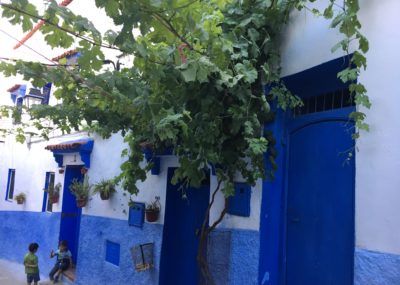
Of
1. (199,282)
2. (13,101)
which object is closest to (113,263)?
(199,282)

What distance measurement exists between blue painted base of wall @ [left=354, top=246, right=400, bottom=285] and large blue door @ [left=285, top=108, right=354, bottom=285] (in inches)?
14.3

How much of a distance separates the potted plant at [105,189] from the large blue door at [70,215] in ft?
7.42

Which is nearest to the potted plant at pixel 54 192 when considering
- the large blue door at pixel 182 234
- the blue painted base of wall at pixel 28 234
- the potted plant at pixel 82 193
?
the blue painted base of wall at pixel 28 234

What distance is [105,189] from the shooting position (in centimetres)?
714

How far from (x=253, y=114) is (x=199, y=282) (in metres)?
2.67

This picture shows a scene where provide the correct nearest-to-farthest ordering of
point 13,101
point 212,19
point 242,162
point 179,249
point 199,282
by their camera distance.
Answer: point 212,19 < point 242,162 < point 199,282 < point 179,249 < point 13,101

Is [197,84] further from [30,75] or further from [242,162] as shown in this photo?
[30,75]

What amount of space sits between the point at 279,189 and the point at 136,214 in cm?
289

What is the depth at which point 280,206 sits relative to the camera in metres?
4.31

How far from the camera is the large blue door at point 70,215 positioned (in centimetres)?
939

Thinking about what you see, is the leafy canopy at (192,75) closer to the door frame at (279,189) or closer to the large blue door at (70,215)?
the door frame at (279,189)

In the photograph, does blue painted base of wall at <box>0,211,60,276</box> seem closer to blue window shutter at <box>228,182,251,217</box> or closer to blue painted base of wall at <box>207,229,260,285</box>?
blue painted base of wall at <box>207,229,260,285</box>

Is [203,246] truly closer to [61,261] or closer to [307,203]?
[307,203]

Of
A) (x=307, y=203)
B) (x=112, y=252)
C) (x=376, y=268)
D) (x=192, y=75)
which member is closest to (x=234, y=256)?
(x=307, y=203)
